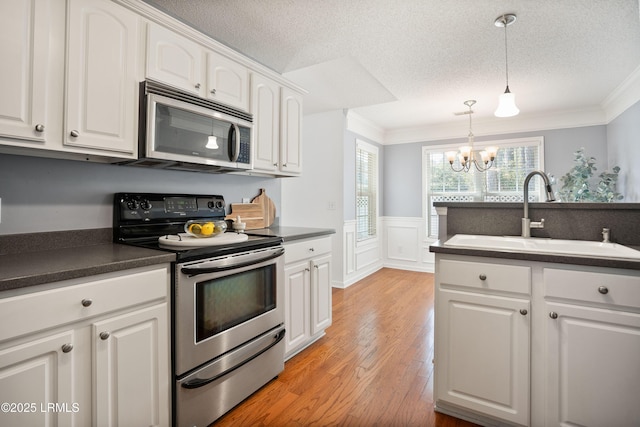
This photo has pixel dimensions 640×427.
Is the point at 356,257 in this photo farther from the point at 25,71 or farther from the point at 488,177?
the point at 25,71

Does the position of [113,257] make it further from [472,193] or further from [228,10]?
[472,193]

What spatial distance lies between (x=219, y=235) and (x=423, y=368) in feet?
5.47

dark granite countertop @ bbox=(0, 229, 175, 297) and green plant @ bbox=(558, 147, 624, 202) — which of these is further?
green plant @ bbox=(558, 147, 624, 202)

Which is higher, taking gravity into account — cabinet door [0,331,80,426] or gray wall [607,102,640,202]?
gray wall [607,102,640,202]

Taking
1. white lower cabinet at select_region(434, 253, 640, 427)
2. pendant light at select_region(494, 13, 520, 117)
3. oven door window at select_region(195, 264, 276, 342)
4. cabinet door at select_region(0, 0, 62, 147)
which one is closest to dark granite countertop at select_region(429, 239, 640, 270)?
white lower cabinet at select_region(434, 253, 640, 427)

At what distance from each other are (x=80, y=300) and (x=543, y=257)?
1.91 meters

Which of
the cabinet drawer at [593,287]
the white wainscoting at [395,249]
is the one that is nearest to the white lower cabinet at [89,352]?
the cabinet drawer at [593,287]

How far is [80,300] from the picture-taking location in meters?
1.16

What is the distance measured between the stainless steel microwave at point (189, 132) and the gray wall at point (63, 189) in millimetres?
137

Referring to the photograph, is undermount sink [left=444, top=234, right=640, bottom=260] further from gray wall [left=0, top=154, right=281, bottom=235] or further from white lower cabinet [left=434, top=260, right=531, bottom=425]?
gray wall [left=0, top=154, right=281, bottom=235]

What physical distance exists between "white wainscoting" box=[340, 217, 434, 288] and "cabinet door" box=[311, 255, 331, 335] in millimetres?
2086

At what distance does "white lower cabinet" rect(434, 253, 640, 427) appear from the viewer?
4.27ft

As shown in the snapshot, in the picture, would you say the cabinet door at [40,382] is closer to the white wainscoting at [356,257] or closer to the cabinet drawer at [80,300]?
the cabinet drawer at [80,300]

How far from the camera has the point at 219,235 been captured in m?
1.91
